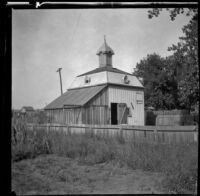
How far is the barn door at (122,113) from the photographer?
70.5 ft

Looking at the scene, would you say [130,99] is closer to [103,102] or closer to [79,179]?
[103,102]

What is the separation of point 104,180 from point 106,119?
15.1 m

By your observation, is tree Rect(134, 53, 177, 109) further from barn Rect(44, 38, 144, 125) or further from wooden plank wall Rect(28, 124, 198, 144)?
wooden plank wall Rect(28, 124, 198, 144)

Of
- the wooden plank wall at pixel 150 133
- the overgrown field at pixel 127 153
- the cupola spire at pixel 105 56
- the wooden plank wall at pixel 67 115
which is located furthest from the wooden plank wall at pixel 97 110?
the cupola spire at pixel 105 56

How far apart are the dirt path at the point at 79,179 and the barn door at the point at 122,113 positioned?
1385cm

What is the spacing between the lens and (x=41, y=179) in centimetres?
589

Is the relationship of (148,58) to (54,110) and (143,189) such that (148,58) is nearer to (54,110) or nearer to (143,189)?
(54,110)

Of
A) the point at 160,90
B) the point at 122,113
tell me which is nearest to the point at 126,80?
the point at 122,113

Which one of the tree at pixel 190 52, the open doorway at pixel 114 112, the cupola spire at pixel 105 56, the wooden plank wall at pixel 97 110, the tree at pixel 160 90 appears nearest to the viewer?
the tree at pixel 190 52

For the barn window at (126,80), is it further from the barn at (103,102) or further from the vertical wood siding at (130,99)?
the vertical wood siding at (130,99)

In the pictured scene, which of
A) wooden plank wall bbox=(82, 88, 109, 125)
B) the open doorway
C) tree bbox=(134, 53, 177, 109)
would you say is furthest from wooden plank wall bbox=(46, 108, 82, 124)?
tree bbox=(134, 53, 177, 109)

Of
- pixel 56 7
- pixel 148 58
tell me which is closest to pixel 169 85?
pixel 148 58

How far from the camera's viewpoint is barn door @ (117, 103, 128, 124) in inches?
847

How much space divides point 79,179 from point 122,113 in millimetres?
16086
